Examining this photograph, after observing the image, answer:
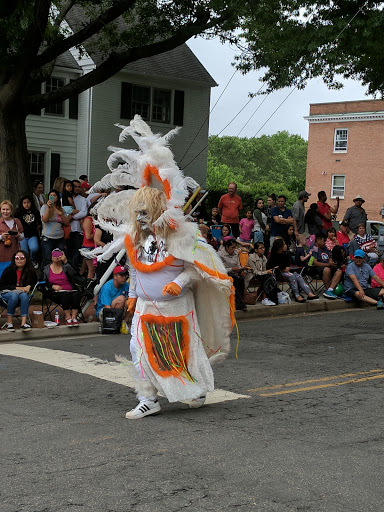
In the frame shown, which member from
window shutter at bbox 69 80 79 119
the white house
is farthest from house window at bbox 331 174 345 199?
window shutter at bbox 69 80 79 119

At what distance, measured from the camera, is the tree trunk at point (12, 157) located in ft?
54.9

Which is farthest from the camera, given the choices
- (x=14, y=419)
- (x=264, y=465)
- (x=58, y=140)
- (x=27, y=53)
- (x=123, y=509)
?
(x=58, y=140)

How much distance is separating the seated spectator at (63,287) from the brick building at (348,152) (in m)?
40.4

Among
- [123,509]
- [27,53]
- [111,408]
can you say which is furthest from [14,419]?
[27,53]

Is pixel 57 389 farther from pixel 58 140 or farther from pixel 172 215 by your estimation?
pixel 58 140

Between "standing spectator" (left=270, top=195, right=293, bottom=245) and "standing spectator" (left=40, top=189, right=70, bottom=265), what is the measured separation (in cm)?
520

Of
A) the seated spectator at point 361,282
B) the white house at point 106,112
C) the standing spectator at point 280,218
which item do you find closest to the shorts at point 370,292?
the seated spectator at point 361,282

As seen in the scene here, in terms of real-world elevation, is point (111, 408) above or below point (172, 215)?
below

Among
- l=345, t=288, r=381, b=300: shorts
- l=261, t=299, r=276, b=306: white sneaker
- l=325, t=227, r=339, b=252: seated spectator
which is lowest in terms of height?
l=261, t=299, r=276, b=306: white sneaker

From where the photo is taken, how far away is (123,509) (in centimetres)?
460

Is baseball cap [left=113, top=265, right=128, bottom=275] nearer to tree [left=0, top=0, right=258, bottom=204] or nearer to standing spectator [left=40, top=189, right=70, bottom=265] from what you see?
standing spectator [left=40, top=189, right=70, bottom=265]

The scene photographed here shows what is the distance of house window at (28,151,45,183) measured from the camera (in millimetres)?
29438

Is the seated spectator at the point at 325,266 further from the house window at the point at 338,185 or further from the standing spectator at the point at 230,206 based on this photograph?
the house window at the point at 338,185

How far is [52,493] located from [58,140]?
2612 cm
